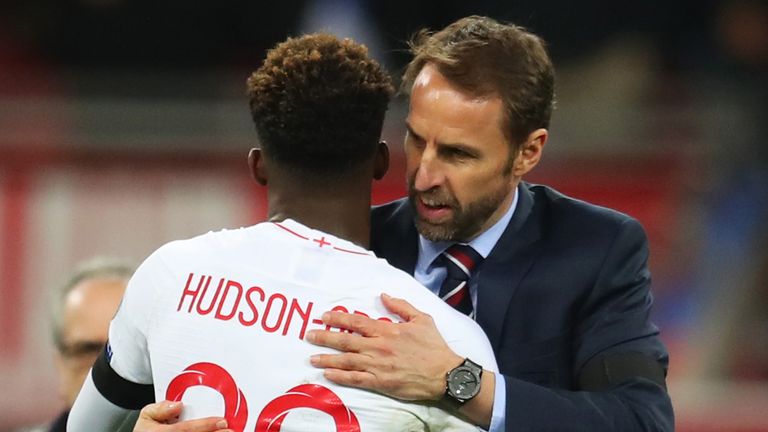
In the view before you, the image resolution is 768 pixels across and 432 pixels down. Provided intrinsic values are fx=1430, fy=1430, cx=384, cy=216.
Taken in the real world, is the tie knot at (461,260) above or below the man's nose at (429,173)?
below

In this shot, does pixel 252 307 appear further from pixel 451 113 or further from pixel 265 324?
pixel 451 113

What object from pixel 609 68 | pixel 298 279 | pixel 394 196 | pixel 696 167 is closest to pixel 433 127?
pixel 298 279

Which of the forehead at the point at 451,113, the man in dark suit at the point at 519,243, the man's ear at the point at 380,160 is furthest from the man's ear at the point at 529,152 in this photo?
the man's ear at the point at 380,160

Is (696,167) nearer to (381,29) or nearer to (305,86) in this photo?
(381,29)

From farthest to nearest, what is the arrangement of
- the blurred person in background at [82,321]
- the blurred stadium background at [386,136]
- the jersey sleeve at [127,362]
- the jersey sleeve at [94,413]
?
the blurred stadium background at [386,136], the blurred person in background at [82,321], the jersey sleeve at [94,413], the jersey sleeve at [127,362]

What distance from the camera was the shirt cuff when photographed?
91.4 inches

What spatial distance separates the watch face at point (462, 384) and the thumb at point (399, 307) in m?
0.11

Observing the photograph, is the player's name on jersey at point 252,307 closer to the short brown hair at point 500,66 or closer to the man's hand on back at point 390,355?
the man's hand on back at point 390,355

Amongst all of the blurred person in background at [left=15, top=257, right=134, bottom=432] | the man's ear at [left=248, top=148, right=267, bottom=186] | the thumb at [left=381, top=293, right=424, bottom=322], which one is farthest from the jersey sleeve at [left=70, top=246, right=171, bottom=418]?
the blurred person in background at [left=15, top=257, right=134, bottom=432]

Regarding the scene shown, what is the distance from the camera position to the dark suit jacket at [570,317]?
237cm

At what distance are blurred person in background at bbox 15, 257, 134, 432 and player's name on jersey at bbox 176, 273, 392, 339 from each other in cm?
148

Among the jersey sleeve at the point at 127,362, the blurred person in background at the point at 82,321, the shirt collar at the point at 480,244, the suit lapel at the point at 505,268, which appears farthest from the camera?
the blurred person in background at the point at 82,321

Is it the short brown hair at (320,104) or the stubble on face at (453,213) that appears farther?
the stubble on face at (453,213)

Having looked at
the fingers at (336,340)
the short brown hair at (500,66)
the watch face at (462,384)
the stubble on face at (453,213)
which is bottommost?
the watch face at (462,384)
